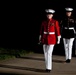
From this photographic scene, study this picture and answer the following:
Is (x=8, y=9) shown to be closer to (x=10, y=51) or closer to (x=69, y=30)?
(x=10, y=51)

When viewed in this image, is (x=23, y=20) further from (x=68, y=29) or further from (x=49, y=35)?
(x=49, y=35)

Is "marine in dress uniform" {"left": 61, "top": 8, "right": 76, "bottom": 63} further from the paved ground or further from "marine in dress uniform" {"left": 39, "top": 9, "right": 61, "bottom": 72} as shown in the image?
"marine in dress uniform" {"left": 39, "top": 9, "right": 61, "bottom": 72}

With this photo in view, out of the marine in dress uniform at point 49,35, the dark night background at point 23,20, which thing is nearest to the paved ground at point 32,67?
the marine in dress uniform at point 49,35

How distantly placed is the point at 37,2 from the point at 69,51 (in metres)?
5.86

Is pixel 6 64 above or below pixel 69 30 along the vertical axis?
below

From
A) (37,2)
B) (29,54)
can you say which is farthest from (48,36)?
(37,2)

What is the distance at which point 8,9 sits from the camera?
1866 cm

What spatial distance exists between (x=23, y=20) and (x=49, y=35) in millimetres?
8227

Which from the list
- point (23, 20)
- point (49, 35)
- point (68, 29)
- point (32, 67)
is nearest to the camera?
point (49, 35)

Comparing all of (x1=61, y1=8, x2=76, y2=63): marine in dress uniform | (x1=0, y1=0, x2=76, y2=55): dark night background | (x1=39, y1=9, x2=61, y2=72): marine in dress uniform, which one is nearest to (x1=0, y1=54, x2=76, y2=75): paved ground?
(x1=39, y1=9, x2=61, y2=72): marine in dress uniform

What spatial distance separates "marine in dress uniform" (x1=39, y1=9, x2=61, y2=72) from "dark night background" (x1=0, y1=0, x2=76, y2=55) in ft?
20.6

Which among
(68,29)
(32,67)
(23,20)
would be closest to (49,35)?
(32,67)

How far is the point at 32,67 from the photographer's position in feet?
35.3

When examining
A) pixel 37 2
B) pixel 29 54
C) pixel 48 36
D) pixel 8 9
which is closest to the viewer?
pixel 48 36
